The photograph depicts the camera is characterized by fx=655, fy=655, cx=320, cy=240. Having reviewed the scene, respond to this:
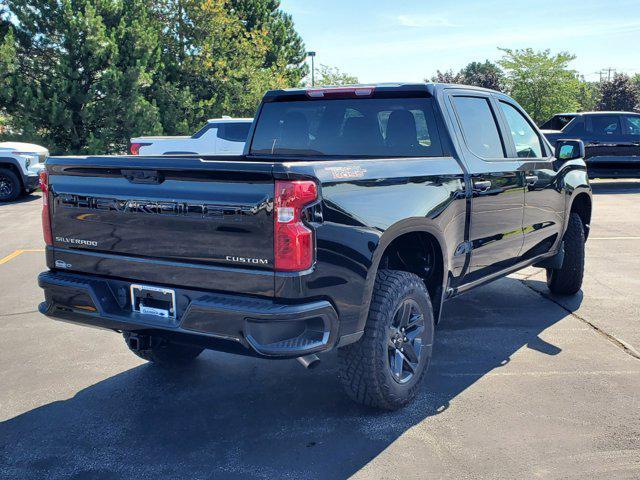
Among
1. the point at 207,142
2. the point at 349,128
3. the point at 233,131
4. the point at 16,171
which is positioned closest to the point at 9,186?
the point at 16,171

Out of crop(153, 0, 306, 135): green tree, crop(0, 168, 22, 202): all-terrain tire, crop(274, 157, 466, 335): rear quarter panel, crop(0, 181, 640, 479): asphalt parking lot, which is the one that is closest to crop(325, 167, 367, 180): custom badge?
crop(274, 157, 466, 335): rear quarter panel

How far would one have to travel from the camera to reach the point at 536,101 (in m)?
40.8

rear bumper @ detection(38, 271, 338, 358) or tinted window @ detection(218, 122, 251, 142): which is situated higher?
tinted window @ detection(218, 122, 251, 142)

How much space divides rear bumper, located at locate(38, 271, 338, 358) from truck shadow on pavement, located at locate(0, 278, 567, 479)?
1.96 ft

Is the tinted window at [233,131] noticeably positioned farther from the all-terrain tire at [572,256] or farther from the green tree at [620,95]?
the green tree at [620,95]

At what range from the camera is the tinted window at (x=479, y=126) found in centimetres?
468

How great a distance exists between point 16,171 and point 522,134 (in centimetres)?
1309

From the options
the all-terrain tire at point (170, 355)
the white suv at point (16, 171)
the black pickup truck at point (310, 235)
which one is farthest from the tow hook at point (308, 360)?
the white suv at point (16, 171)

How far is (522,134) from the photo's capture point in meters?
5.56

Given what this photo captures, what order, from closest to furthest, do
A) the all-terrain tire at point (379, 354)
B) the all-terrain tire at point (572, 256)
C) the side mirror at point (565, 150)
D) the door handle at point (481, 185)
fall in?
the all-terrain tire at point (379, 354)
the door handle at point (481, 185)
the side mirror at point (565, 150)
the all-terrain tire at point (572, 256)

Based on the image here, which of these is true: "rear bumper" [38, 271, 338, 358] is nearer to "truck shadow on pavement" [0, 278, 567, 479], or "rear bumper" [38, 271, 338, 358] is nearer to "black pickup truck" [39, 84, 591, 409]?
"black pickup truck" [39, 84, 591, 409]

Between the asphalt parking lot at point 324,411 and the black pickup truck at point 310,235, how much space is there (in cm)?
32

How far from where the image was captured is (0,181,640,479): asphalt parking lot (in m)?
3.27

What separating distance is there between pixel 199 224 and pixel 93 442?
1.36 meters
